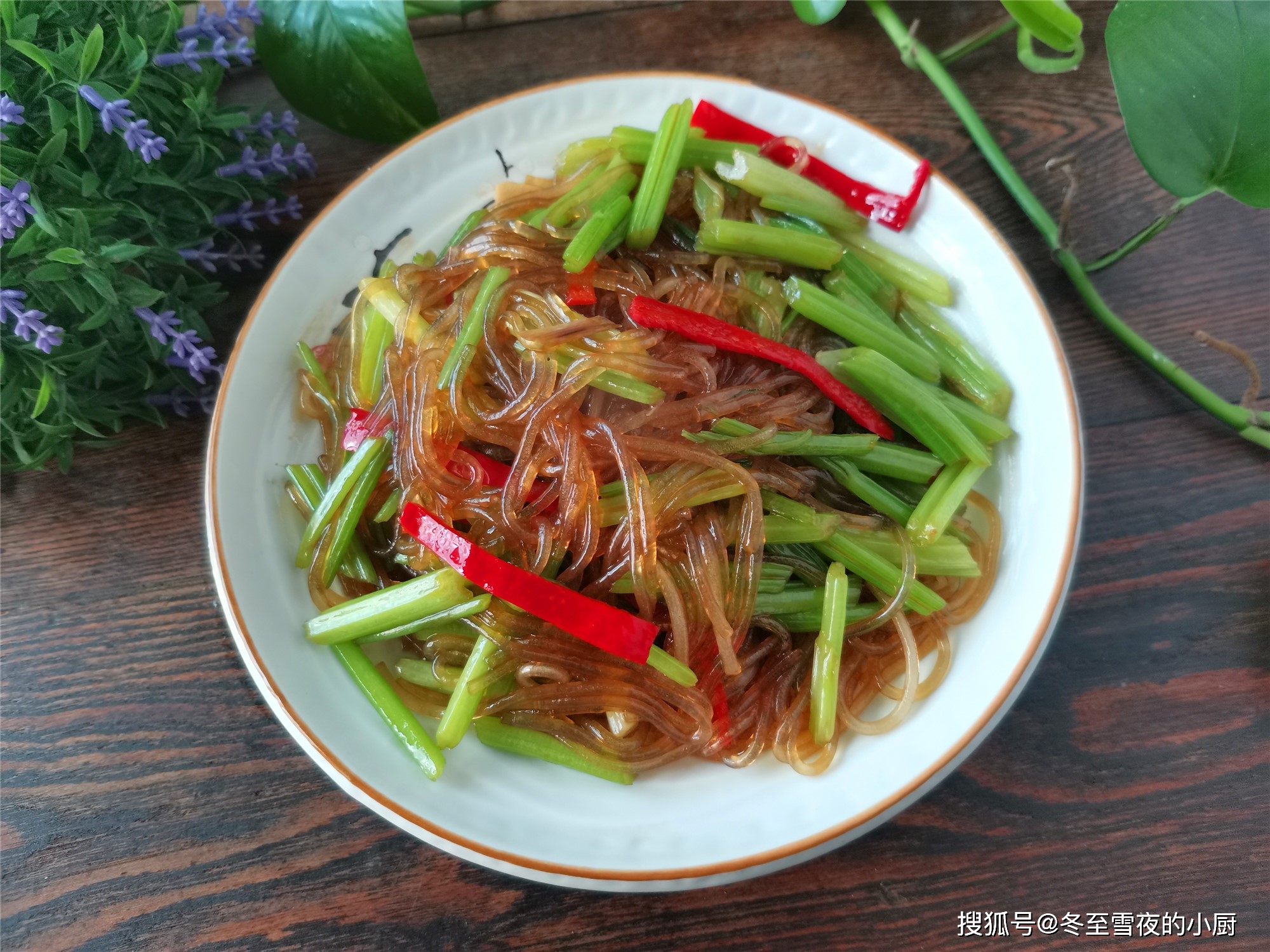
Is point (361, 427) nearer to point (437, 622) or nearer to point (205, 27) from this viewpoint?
point (437, 622)

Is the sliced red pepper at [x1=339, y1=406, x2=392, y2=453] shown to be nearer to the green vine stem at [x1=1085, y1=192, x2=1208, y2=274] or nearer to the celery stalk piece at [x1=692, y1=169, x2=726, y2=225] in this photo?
the celery stalk piece at [x1=692, y1=169, x2=726, y2=225]

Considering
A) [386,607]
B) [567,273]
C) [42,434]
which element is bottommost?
[386,607]

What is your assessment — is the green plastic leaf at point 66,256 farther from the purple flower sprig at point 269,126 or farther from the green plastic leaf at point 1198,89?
the green plastic leaf at point 1198,89

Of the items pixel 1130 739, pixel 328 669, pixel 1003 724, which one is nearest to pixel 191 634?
pixel 328 669

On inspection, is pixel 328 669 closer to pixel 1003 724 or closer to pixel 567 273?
pixel 567 273

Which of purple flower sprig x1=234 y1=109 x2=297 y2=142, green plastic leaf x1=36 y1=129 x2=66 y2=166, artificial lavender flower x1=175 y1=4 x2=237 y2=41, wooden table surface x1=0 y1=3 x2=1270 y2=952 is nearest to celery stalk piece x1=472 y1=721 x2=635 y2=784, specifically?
wooden table surface x1=0 y1=3 x2=1270 y2=952

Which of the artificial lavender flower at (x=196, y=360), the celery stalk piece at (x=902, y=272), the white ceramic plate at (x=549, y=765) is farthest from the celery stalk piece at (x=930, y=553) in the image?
the artificial lavender flower at (x=196, y=360)
